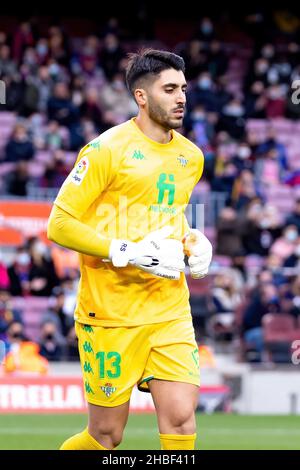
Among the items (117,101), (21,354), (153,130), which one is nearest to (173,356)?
(153,130)

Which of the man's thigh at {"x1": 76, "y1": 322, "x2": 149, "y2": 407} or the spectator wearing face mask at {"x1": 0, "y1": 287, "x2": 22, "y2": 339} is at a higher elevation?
the man's thigh at {"x1": 76, "y1": 322, "x2": 149, "y2": 407}

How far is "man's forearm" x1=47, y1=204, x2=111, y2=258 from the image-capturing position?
21.8 ft

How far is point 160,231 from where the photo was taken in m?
6.83

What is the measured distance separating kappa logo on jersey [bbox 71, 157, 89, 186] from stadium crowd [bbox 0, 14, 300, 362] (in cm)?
894

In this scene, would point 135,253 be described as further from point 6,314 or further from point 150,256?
point 6,314

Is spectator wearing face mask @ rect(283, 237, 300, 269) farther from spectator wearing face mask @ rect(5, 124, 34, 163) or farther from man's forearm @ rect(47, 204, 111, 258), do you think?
man's forearm @ rect(47, 204, 111, 258)

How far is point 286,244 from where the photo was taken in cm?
1831

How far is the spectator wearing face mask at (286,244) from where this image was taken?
18188 mm

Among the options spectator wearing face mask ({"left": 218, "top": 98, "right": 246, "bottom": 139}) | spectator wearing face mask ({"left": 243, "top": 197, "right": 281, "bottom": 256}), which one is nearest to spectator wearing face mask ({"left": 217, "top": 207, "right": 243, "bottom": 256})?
spectator wearing face mask ({"left": 243, "top": 197, "right": 281, "bottom": 256})

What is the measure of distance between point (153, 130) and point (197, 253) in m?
0.74

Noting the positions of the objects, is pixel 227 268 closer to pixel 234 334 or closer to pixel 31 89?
pixel 234 334

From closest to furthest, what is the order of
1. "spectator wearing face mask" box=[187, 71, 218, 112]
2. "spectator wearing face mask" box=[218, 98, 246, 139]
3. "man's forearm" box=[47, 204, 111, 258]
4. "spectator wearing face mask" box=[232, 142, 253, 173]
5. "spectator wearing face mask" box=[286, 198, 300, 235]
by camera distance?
"man's forearm" box=[47, 204, 111, 258], "spectator wearing face mask" box=[286, 198, 300, 235], "spectator wearing face mask" box=[232, 142, 253, 173], "spectator wearing face mask" box=[218, 98, 246, 139], "spectator wearing face mask" box=[187, 71, 218, 112]

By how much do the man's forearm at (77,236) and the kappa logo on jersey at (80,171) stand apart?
0.18 m
